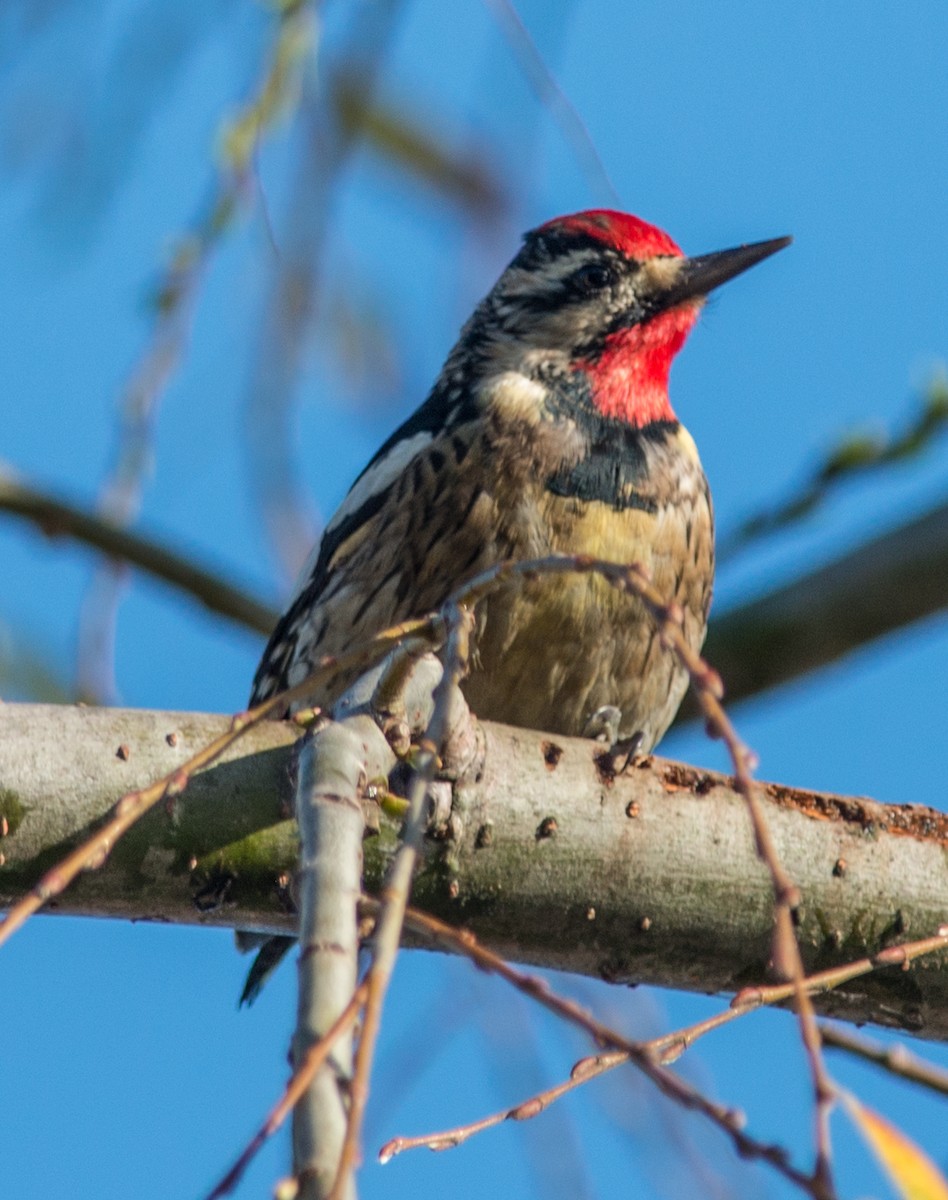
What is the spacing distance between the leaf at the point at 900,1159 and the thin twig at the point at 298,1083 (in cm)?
42

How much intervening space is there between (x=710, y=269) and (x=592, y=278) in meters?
0.30

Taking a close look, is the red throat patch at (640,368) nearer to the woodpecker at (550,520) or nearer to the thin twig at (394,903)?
the woodpecker at (550,520)

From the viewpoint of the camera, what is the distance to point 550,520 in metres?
3.45

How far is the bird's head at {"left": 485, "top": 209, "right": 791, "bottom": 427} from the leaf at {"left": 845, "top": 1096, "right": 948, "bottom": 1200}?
2583 millimetres

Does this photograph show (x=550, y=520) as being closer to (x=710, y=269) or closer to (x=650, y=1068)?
(x=710, y=269)

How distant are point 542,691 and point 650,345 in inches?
42.4

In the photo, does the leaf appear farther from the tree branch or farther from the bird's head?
the bird's head

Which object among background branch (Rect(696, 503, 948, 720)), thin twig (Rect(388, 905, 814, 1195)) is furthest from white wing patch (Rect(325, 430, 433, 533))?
thin twig (Rect(388, 905, 814, 1195))

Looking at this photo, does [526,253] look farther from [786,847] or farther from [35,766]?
[35,766]

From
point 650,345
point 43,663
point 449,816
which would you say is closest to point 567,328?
point 650,345

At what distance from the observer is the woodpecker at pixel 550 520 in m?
3.40

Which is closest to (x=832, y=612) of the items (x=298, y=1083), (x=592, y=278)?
(x=592, y=278)

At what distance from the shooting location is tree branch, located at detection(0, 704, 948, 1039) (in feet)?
7.68

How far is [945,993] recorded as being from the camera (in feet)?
8.57
